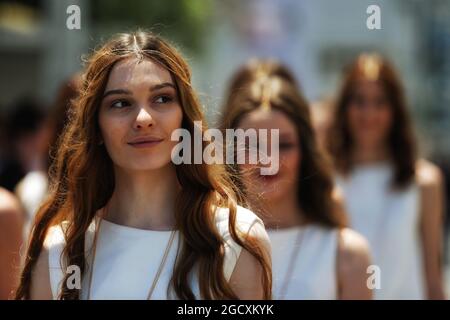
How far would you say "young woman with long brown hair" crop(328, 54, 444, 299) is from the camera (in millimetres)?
4309

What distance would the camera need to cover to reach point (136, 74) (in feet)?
7.81

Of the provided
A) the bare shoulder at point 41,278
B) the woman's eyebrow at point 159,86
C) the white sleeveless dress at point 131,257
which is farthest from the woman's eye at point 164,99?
A: the bare shoulder at point 41,278

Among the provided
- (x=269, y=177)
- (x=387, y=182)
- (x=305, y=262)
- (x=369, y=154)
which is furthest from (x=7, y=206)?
(x=369, y=154)

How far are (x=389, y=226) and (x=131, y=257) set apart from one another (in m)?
2.20

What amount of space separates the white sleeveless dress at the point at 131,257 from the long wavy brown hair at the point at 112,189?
0.08ft

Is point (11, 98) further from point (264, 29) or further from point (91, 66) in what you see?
point (91, 66)

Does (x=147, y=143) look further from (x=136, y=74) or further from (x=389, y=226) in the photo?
(x=389, y=226)

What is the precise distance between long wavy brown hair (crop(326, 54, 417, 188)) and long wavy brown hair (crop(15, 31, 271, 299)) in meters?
2.25

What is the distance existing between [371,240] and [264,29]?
812cm

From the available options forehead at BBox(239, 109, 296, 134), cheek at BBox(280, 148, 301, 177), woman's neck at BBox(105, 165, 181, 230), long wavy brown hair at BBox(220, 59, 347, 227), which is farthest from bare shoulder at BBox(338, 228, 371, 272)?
woman's neck at BBox(105, 165, 181, 230)

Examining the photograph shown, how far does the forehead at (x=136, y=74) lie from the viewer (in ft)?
7.80

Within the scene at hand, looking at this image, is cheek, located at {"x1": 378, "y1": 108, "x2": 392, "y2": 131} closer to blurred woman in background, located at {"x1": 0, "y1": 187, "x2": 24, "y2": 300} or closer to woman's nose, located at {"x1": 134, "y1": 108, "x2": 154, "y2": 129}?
blurred woman in background, located at {"x1": 0, "y1": 187, "x2": 24, "y2": 300}
